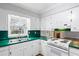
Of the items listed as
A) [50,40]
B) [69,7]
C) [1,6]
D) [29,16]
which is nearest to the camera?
[1,6]

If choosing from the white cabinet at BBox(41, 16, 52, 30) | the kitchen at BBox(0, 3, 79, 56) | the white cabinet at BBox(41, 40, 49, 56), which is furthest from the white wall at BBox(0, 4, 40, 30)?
the white cabinet at BBox(41, 40, 49, 56)

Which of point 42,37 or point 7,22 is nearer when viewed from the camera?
point 7,22

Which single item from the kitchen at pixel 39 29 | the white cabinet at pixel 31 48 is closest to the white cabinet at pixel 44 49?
the kitchen at pixel 39 29

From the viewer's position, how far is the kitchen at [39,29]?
4.33 ft

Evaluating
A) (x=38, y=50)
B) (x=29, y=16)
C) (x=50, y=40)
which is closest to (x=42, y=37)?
(x=50, y=40)

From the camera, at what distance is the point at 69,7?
1383 mm

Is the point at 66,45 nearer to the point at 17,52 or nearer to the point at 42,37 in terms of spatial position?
the point at 42,37

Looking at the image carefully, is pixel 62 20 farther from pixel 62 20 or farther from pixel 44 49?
pixel 44 49

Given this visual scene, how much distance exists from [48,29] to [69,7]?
0.69 meters

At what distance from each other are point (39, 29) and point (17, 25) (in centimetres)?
58

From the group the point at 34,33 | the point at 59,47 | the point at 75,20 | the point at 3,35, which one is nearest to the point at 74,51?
the point at 59,47

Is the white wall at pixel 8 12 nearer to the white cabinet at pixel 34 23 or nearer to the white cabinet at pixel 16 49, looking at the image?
the white cabinet at pixel 34 23

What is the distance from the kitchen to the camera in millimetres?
1320

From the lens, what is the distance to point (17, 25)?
4.57ft
